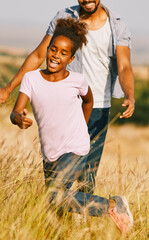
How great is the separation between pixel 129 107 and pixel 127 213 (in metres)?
0.71

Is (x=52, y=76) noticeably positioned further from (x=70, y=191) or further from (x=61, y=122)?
(x=70, y=191)

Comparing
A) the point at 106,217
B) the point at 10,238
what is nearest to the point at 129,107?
the point at 106,217

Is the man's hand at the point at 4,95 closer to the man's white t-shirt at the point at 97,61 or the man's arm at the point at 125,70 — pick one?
the man's white t-shirt at the point at 97,61

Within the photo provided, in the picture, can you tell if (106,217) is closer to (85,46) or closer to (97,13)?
(85,46)

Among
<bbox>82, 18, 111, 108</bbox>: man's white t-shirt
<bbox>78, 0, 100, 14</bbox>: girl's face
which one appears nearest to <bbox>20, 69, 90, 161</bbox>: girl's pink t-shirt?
<bbox>82, 18, 111, 108</bbox>: man's white t-shirt

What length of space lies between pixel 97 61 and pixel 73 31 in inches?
20.8

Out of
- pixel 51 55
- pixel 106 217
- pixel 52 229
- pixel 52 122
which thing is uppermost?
pixel 51 55

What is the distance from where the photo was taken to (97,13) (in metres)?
3.76

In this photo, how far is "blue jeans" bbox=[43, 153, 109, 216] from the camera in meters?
2.82

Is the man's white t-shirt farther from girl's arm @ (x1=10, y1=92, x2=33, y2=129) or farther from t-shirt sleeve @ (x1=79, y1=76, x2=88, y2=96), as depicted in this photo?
girl's arm @ (x1=10, y1=92, x2=33, y2=129)

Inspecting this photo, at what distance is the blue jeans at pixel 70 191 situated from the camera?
2824mm

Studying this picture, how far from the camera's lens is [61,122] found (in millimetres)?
3004

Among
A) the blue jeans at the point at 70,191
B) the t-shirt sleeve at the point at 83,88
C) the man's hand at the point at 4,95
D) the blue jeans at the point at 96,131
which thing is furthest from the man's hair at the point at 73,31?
the blue jeans at the point at 70,191

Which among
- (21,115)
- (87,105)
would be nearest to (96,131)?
(87,105)
